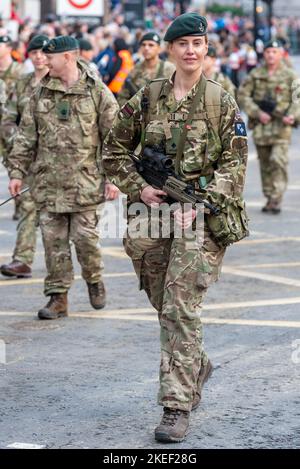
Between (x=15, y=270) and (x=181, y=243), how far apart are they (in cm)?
475

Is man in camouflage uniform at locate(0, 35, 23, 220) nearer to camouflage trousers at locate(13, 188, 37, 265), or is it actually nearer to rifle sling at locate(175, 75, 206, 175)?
camouflage trousers at locate(13, 188, 37, 265)

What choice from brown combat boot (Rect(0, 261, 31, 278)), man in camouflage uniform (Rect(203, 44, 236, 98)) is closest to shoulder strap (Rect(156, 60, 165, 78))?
man in camouflage uniform (Rect(203, 44, 236, 98))

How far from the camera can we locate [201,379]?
22.1 ft

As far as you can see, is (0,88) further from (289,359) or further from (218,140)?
(218,140)

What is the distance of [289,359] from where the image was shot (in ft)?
25.5

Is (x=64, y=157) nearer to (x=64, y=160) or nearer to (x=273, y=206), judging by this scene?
(x=64, y=160)

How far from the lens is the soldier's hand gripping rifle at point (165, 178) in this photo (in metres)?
6.25

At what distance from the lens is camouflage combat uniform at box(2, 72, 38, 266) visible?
35.6 ft

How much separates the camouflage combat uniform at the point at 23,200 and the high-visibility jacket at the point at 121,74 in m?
8.91

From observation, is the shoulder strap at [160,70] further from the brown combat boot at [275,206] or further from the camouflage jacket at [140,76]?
the brown combat boot at [275,206]

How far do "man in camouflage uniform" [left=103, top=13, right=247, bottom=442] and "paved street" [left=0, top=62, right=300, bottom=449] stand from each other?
314 millimetres

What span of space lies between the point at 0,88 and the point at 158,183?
665 centimetres

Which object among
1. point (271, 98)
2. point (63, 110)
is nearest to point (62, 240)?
point (63, 110)
